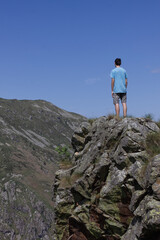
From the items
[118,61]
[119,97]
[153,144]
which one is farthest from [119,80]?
[153,144]

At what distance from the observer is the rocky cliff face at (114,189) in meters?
11.0

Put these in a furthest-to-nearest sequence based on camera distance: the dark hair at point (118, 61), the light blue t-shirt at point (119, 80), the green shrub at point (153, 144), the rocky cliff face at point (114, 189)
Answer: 1. the dark hair at point (118, 61)
2. the light blue t-shirt at point (119, 80)
3. the green shrub at point (153, 144)
4. the rocky cliff face at point (114, 189)

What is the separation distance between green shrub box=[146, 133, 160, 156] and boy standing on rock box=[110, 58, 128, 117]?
3627 millimetres

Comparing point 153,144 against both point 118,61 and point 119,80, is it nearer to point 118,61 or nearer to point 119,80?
point 119,80

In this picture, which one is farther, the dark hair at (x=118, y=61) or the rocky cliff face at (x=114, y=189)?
the dark hair at (x=118, y=61)

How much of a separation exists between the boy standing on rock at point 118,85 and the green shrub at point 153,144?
3.63m

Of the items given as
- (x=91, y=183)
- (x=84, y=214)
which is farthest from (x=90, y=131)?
(x=84, y=214)

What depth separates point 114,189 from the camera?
1307 cm

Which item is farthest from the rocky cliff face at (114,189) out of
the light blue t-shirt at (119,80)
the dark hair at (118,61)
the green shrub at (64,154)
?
the green shrub at (64,154)

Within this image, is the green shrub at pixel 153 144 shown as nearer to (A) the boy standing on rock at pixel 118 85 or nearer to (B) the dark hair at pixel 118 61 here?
(A) the boy standing on rock at pixel 118 85

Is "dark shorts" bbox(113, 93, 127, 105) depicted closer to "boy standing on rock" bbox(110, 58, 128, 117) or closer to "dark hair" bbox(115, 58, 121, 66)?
"boy standing on rock" bbox(110, 58, 128, 117)

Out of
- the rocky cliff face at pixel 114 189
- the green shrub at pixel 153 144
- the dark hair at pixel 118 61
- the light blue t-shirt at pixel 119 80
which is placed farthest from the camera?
the dark hair at pixel 118 61

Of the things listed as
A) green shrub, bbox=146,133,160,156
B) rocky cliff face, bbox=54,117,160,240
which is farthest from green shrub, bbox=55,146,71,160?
green shrub, bbox=146,133,160,156

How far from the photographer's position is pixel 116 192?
42.7 ft
